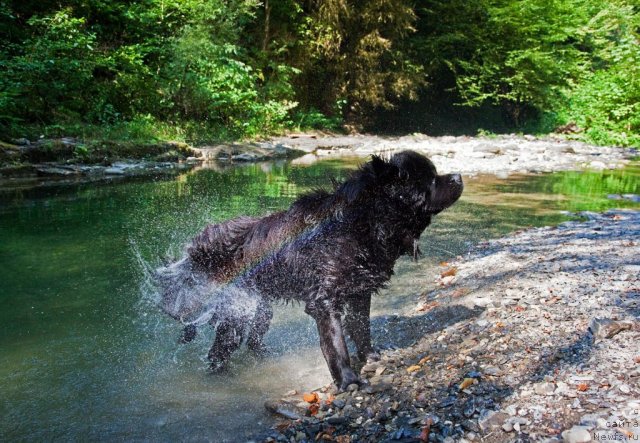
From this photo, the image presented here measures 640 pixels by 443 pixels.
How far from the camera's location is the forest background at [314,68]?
15.7m

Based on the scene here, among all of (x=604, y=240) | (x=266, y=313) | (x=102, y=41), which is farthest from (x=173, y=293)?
(x=102, y=41)

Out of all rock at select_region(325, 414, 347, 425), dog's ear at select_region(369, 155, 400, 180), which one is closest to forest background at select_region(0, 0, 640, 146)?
dog's ear at select_region(369, 155, 400, 180)

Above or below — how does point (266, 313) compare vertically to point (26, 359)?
above

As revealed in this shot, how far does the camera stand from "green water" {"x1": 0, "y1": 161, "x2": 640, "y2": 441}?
333cm

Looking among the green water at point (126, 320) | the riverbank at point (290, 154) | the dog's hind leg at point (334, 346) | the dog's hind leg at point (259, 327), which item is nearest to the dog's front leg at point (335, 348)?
the dog's hind leg at point (334, 346)

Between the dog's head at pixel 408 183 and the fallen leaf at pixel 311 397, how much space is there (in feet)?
4.66

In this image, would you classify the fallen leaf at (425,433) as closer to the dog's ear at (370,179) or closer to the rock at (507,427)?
the rock at (507,427)

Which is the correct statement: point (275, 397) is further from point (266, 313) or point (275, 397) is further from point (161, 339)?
point (161, 339)

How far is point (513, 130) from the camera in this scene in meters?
30.6

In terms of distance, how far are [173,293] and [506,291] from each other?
2.88 meters

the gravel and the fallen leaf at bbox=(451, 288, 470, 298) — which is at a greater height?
the gravel

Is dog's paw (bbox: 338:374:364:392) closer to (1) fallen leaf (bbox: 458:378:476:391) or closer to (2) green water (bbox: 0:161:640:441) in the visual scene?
(2) green water (bbox: 0:161:640:441)

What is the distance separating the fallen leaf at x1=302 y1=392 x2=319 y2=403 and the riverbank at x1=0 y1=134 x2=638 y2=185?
8.96 meters

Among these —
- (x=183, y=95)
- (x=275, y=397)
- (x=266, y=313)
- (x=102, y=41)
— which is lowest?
(x=275, y=397)
